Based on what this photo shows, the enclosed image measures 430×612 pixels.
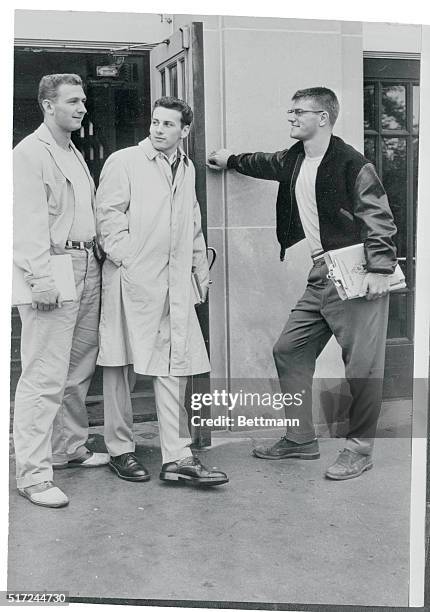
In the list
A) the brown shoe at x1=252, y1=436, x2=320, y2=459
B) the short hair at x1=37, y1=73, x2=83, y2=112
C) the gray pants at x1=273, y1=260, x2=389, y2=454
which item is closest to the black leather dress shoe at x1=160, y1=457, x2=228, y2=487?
the brown shoe at x1=252, y1=436, x2=320, y2=459

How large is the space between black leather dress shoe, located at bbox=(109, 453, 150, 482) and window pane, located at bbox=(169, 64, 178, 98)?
1834mm

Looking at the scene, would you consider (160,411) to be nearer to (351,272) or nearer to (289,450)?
(289,450)

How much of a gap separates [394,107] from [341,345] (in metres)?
1.23

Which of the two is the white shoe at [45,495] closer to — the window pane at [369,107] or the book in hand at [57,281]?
the book in hand at [57,281]

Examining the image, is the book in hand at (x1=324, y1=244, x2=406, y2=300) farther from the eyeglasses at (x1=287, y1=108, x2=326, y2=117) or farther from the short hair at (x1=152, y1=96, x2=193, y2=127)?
the short hair at (x1=152, y1=96, x2=193, y2=127)

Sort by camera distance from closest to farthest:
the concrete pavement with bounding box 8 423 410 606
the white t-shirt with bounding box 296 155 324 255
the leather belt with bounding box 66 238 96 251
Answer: the concrete pavement with bounding box 8 423 410 606
the leather belt with bounding box 66 238 96 251
the white t-shirt with bounding box 296 155 324 255

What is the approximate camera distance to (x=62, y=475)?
13.3 feet

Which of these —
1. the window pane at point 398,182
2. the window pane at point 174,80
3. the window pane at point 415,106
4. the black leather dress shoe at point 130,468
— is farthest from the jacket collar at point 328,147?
the black leather dress shoe at point 130,468

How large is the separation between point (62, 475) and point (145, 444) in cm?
44

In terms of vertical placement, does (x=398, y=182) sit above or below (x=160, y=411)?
above

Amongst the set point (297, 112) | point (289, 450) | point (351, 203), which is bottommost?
point (289, 450)

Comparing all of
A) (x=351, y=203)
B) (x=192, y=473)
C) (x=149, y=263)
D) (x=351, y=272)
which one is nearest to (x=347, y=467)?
(x=192, y=473)

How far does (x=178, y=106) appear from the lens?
3979 mm

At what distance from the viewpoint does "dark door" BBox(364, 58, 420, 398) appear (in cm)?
400
